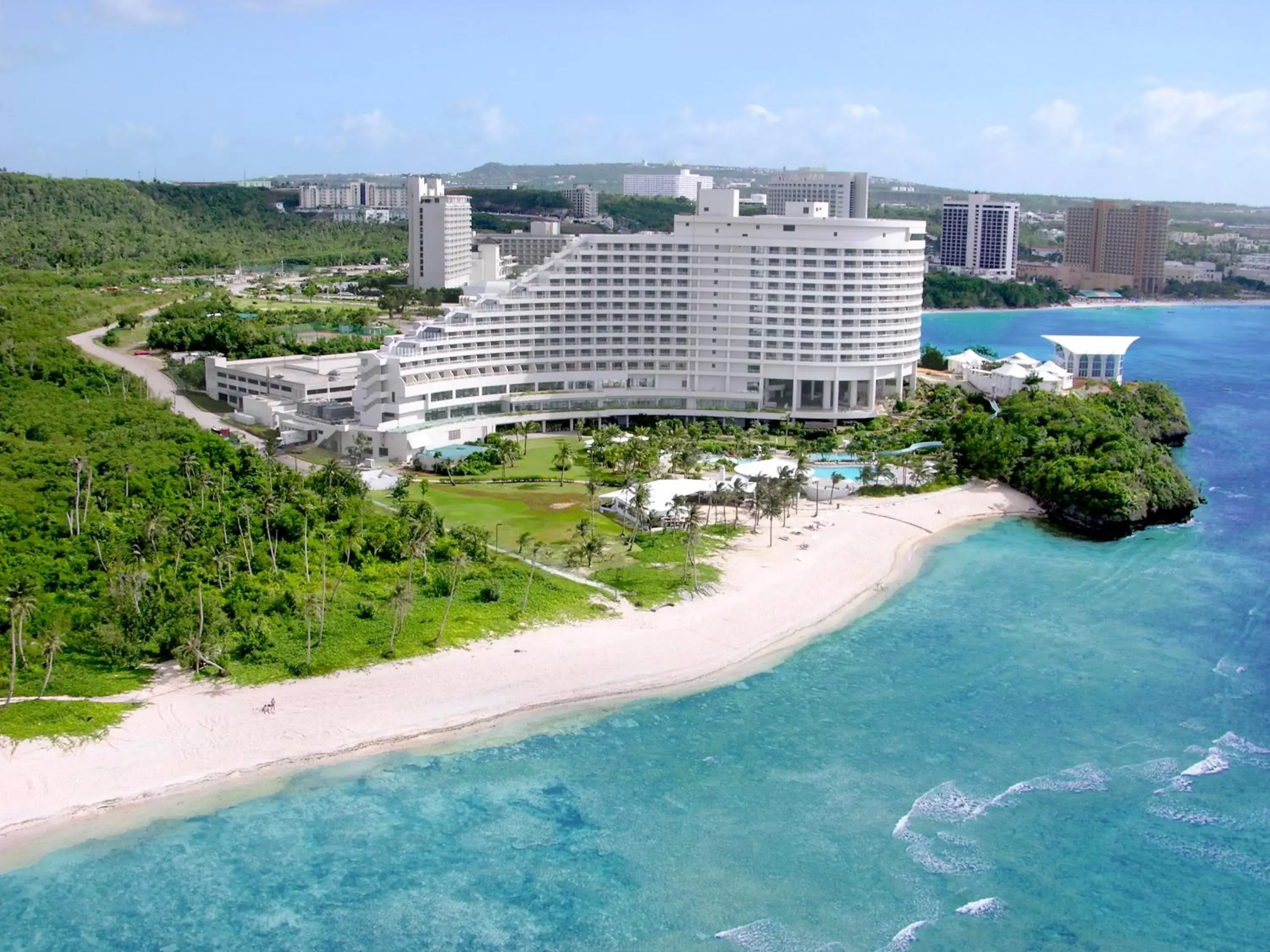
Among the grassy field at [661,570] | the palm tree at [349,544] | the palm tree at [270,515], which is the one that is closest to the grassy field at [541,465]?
the grassy field at [661,570]

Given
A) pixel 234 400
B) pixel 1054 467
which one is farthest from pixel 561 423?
pixel 1054 467

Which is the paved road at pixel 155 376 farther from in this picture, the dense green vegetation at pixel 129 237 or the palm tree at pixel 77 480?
the dense green vegetation at pixel 129 237

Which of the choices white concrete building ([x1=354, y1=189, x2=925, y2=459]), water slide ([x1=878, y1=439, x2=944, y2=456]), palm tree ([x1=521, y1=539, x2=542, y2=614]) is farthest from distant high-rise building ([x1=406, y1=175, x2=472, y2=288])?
palm tree ([x1=521, y1=539, x2=542, y2=614])

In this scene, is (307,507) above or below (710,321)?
below

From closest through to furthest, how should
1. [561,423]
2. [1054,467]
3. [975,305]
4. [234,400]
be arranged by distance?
[1054,467]
[561,423]
[234,400]
[975,305]

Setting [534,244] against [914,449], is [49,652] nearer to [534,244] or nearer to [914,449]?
[914,449]

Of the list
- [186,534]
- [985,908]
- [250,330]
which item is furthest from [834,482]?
[250,330]

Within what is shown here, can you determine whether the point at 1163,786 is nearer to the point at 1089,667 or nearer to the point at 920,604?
the point at 1089,667
